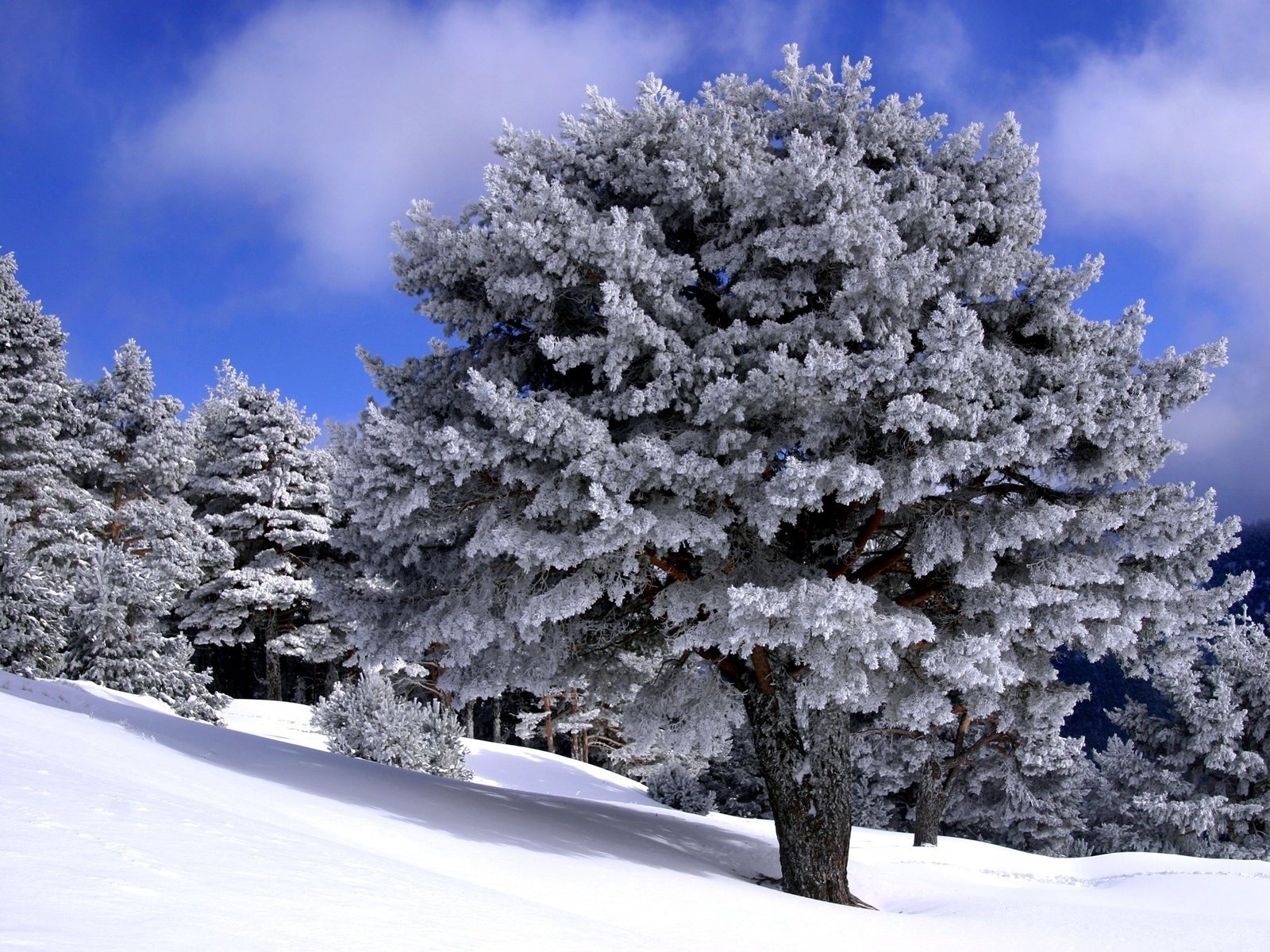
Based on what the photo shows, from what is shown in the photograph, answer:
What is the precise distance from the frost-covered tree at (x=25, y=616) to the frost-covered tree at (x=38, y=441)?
625 cm

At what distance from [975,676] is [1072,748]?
60.5 ft

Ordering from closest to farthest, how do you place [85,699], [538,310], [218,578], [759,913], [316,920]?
1. [316,920]
2. [759,913]
3. [538,310]
4. [85,699]
5. [218,578]

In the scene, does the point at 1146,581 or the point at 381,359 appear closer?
the point at 1146,581

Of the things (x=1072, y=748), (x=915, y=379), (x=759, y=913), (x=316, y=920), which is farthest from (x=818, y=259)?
(x=1072, y=748)

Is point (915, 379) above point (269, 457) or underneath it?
underneath

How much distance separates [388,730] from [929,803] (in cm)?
1218

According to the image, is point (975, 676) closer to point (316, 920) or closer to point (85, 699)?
point (316, 920)

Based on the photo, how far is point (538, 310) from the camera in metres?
8.10

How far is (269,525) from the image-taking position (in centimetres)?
2902

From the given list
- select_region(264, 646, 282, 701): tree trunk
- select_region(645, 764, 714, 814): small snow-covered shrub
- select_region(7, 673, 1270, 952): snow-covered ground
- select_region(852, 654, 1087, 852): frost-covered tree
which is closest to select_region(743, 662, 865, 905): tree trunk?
select_region(7, 673, 1270, 952): snow-covered ground

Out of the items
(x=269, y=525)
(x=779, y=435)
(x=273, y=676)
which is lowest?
(x=273, y=676)

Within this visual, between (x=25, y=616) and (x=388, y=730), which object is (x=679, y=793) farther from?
(x=25, y=616)

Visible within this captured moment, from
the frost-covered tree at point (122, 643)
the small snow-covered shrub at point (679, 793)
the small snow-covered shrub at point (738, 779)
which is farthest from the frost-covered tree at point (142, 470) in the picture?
the small snow-covered shrub at point (738, 779)

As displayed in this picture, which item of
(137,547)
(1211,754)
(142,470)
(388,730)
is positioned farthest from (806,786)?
(142,470)
